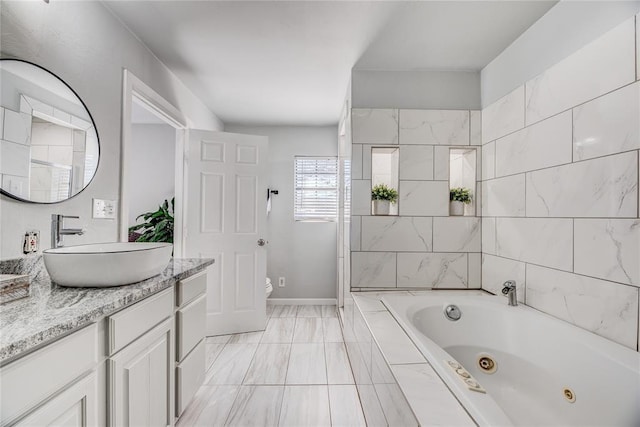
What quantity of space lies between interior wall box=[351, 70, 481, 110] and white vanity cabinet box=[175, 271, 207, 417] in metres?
1.80

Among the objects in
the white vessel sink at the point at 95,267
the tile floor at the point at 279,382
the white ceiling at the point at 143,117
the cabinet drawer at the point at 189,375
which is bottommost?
the tile floor at the point at 279,382

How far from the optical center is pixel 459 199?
7.75 ft

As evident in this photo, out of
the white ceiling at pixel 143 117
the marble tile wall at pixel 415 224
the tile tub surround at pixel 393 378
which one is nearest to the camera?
the tile tub surround at pixel 393 378

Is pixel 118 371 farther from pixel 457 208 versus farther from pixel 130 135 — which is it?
pixel 457 208

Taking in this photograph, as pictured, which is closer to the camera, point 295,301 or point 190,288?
point 190,288

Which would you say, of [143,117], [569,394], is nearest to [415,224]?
[569,394]

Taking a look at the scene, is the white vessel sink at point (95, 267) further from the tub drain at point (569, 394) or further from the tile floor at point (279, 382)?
the tub drain at point (569, 394)

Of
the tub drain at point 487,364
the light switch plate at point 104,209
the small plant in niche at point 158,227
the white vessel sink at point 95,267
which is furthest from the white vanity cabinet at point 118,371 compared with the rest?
the tub drain at point 487,364

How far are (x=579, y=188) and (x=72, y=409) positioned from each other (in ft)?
7.12

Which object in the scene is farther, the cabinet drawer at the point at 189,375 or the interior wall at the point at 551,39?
the cabinet drawer at the point at 189,375

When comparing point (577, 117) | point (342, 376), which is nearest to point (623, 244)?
point (577, 117)

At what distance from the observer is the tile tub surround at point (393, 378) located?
0.88 m

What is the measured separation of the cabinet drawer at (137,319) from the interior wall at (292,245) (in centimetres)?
234

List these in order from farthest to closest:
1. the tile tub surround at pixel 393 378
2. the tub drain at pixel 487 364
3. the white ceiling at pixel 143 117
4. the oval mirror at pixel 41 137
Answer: the white ceiling at pixel 143 117 < the tub drain at pixel 487 364 < the oval mirror at pixel 41 137 < the tile tub surround at pixel 393 378
